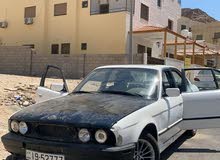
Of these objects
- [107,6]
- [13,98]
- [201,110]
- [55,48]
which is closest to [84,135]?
[201,110]

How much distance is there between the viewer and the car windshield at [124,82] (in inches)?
238

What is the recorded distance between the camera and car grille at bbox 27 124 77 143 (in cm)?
472

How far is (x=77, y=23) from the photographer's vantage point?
30.0 metres

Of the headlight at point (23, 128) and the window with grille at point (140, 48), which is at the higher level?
the window with grille at point (140, 48)

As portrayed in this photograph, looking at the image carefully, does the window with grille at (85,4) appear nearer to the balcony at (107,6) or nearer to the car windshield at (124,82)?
the balcony at (107,6)

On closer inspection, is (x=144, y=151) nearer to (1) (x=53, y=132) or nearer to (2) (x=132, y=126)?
(2) (x=132, y=126)

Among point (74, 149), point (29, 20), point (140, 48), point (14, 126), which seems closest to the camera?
point (74, 149)

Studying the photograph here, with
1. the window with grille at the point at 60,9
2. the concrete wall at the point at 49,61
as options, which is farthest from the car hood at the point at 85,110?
the window with grille at the point at 60,9

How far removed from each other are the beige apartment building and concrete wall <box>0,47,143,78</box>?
11.7 feet

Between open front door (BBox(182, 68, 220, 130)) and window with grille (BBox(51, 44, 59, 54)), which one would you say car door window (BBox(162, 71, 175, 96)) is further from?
window with grille (BBox(51, 44, 59, 54))

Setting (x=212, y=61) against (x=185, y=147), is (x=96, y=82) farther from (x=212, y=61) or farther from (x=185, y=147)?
(x=212, y=61)

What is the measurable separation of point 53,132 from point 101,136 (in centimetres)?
63

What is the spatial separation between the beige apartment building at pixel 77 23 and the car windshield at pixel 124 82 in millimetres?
21001

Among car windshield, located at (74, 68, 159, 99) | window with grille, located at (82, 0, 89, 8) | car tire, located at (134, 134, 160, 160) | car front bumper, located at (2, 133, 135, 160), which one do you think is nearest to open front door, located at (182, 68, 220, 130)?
car windshield, located at (74, 68, 159, 99)
